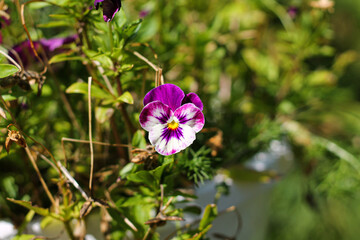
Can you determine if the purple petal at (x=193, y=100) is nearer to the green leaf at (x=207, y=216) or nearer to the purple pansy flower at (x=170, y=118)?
the purple pansy flower at (x=170, y=118)

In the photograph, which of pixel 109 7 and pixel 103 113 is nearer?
pixel 109 7

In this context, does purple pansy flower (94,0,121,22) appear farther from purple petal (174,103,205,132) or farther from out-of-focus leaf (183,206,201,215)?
out-of-focus leaf (183,206,201,215)

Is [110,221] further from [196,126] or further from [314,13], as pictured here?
[314,13]

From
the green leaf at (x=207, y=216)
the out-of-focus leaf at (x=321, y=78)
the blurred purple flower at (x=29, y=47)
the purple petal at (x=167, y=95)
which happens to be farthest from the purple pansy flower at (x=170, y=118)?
the out-of-focus leaf at (x=321, y=78)

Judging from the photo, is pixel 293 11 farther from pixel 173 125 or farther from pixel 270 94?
pixel 173 125

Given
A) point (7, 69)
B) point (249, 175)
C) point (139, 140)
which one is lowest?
point (249, 175)

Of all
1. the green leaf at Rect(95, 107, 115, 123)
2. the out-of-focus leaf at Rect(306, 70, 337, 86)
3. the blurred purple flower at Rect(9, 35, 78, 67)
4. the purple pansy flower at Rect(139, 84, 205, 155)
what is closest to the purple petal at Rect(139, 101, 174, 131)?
the purple pansy flower at Rect(139, 84, 205, 155)

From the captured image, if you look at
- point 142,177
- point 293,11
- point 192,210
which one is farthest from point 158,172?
point 293,11

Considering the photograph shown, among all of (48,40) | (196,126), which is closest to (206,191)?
(196,126)
